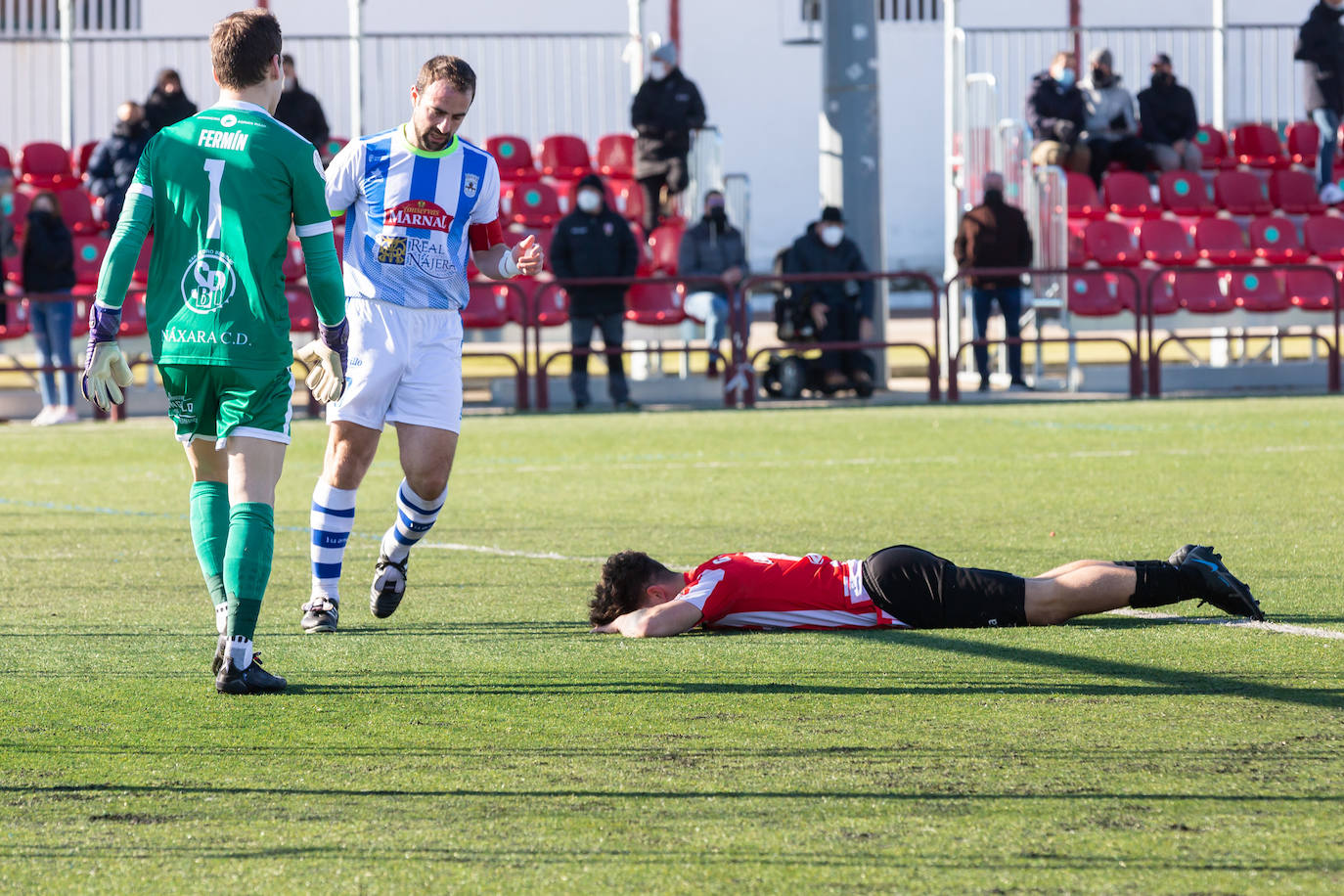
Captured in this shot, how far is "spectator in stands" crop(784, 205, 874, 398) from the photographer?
17828mm

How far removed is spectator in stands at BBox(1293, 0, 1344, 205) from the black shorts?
18.1 metres

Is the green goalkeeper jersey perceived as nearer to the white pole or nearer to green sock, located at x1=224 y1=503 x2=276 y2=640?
green sock, located at x1=224 y1=503 x2=276 y2=640

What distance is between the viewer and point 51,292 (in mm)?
16984

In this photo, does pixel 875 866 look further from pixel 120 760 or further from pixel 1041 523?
pixel 1041 523

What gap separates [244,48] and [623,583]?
6.63 feet

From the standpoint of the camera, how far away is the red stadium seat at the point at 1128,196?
72.8 feet

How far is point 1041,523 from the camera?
880 cm

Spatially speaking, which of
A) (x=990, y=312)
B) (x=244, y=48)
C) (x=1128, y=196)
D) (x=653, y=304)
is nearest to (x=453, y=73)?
(x=244, y=48)

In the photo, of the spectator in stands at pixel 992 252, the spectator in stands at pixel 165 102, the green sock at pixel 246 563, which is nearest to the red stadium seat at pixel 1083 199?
the spectator in stands at pixel 992 252

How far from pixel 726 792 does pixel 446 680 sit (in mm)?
1516

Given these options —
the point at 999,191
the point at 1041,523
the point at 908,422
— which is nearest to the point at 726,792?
the point at 1041,523

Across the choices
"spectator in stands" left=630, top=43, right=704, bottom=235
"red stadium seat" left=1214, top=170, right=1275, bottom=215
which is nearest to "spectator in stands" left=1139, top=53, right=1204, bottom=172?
"red stadium seat" left=1214, top=170, right=1275, bottom=215

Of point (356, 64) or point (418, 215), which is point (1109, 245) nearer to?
point (356, 64)

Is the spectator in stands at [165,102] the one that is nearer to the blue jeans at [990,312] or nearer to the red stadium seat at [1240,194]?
the blue jeans at [990,312]
